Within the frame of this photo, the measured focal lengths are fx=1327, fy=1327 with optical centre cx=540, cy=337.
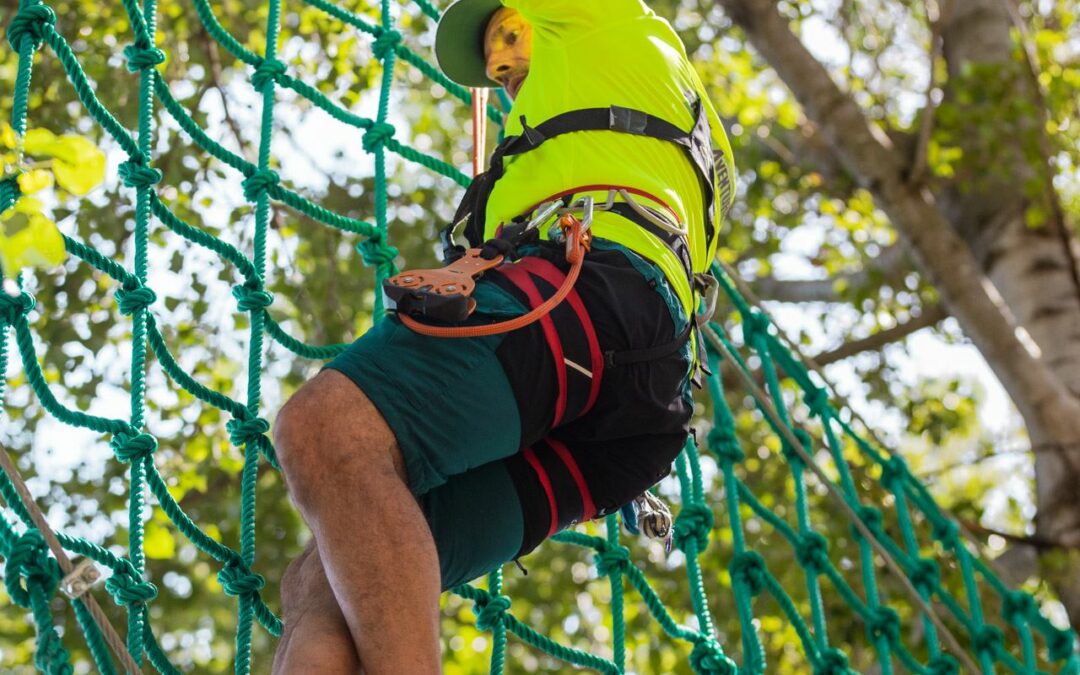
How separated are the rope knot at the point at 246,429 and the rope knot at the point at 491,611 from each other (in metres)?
0.49

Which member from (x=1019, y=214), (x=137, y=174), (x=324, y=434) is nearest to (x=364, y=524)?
(x=324, y=434)

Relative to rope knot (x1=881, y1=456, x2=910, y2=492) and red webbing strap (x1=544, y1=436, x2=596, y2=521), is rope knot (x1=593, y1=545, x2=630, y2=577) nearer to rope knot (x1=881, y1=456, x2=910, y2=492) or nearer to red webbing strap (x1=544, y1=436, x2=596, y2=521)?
red webbing strap (x1=544, y1=436, x2=596, y2=521)

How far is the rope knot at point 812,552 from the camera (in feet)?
9.41

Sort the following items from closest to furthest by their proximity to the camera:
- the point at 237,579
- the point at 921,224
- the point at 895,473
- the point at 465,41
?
the point at 237,579, the point at 465,41, the point at 895,473, the point at 921,224

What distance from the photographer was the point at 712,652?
2488 mm

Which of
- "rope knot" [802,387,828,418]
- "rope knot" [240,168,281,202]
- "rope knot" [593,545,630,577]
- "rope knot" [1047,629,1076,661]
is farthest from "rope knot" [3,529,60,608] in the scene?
"rope knot" [1047,629,1076,661]

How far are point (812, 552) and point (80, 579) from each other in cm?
176

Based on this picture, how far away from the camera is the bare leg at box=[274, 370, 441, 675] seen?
4.67ft

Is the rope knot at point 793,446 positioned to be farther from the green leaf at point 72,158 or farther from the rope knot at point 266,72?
the green leaf at point 72,158

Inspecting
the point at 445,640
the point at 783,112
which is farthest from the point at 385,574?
the point at 783,112

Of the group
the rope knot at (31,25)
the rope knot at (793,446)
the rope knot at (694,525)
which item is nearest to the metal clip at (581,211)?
the rope knot at (31,25)

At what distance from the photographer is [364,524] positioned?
145cm

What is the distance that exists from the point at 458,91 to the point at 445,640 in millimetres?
2653

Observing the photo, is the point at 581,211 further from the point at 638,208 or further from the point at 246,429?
the point at 246,429
